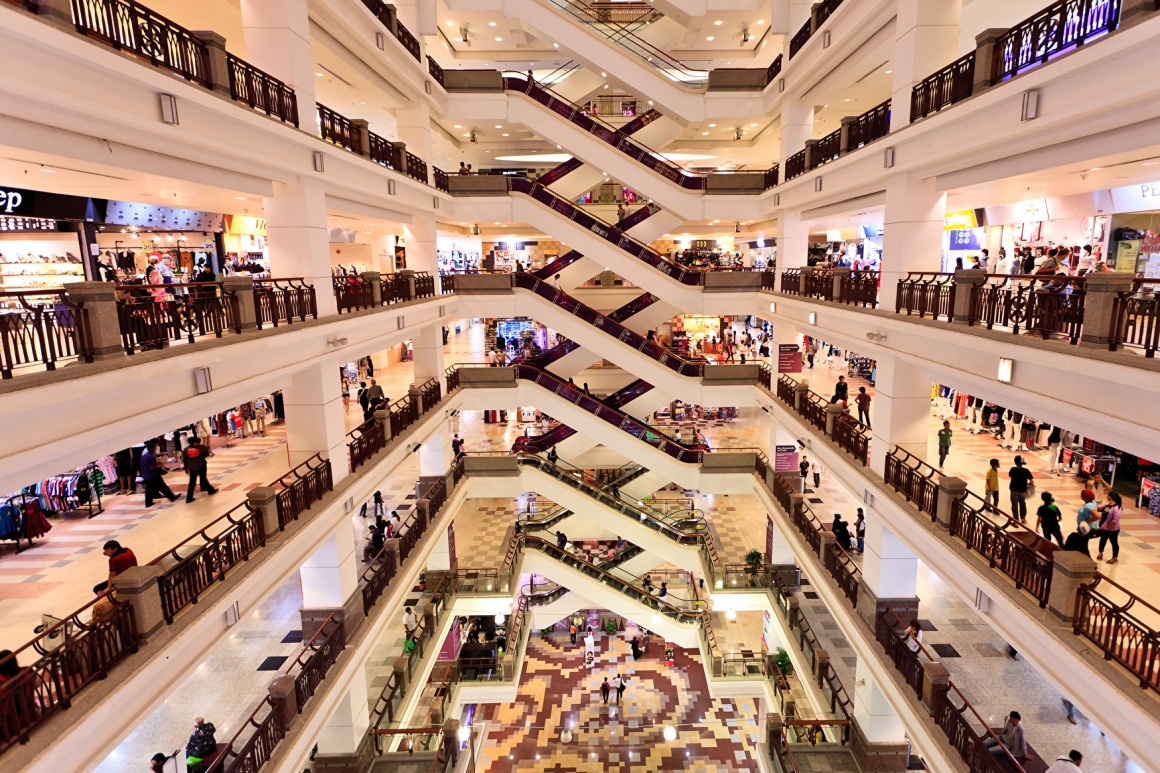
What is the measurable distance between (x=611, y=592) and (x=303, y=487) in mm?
11496

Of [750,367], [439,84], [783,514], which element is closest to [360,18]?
[439,84]

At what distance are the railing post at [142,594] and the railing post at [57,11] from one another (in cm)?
437

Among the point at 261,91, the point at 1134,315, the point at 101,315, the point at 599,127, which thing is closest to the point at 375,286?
the point at 261,91

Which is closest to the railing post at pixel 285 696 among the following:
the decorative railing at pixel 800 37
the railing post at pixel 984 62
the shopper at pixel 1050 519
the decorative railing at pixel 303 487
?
the decorative railing at pixel 303 487

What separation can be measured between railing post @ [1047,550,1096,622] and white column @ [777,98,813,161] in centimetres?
1149

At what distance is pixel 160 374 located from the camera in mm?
5570

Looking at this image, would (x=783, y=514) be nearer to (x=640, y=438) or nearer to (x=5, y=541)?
(x=640, y=438)

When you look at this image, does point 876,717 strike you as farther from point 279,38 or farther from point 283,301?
point 279,38

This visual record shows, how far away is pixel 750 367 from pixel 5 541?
54.5 feet

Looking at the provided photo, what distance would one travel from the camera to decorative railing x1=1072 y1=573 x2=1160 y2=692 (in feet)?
16.4

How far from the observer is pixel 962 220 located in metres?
16.6

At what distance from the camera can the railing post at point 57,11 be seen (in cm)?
439

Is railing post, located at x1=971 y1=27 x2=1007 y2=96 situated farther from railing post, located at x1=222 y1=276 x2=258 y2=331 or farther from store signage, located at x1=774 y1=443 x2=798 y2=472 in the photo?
store signage, located at x1=774 y1=443 x2=798 y2=472

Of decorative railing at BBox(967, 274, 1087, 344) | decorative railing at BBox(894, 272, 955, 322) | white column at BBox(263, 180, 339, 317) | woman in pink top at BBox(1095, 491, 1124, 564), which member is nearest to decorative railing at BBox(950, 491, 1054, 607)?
woman in pink top at BBox(1095, 491, 1124, 564)
